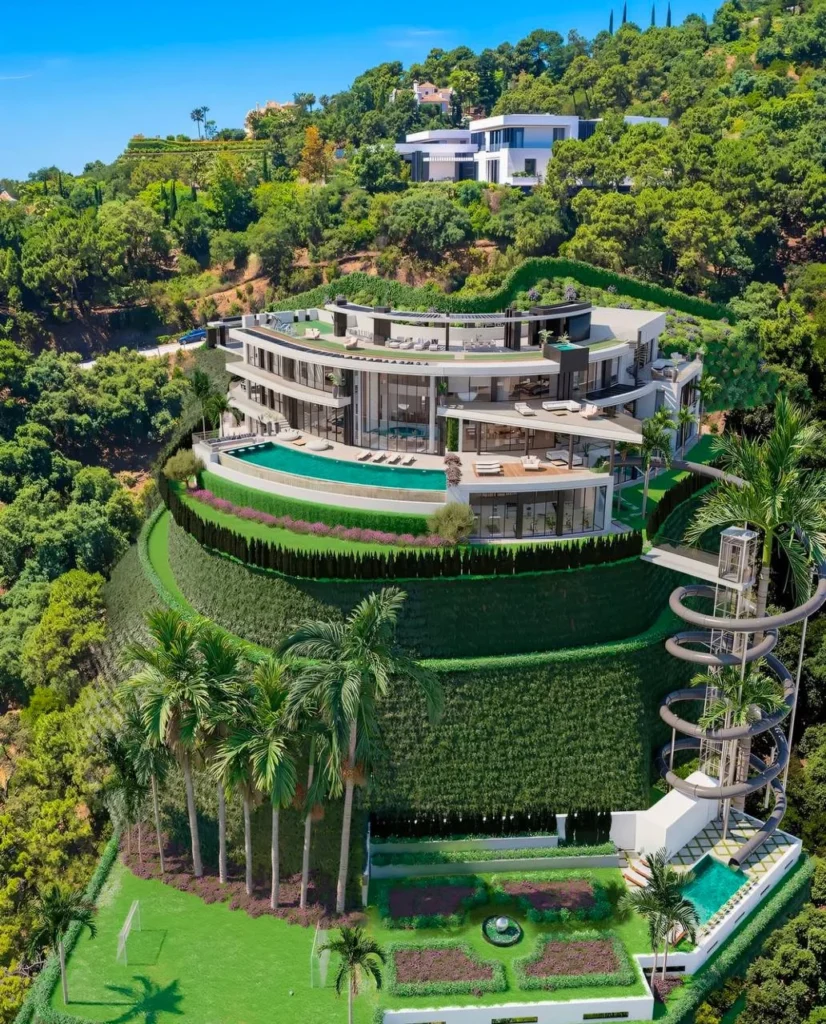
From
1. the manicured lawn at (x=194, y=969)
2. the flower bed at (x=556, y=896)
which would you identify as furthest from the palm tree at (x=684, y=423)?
the manicured lawn at (x=194, y=969)

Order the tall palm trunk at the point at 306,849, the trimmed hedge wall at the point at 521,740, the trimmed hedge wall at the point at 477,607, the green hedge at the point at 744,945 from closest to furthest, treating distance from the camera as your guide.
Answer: the green hedge at the point at 744,945 → the tall palm trunk at the point at 306,849 → the trimmed hedge wall at the point at 521,740 → the trimmed hedge wall at the point at 477,607

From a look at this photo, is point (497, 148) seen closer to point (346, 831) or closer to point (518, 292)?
point (518, 292)

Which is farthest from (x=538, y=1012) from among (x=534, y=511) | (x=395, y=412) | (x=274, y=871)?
(x=395, y=412)

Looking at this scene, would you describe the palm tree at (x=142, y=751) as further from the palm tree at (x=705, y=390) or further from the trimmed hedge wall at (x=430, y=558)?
the palm tree at (x=705, y=390)

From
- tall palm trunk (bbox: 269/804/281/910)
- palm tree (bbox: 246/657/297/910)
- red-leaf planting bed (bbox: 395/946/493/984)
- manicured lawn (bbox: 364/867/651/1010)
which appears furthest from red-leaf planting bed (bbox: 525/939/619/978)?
palm tree (bbox: 246/657/297/910)

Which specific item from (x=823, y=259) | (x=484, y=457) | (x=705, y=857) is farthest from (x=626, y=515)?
(x=823, y=259)

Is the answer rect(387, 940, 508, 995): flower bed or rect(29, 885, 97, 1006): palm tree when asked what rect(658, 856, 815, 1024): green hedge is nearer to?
rect(387, 940, 508, 995): flower bed

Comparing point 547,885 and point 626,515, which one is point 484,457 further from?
point 547,885

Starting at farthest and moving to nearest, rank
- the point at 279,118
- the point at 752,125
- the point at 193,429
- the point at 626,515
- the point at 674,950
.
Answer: the point at 279,118
the point at 752,125
the point at 193,429
the point at 626,515
the point at 674,950
